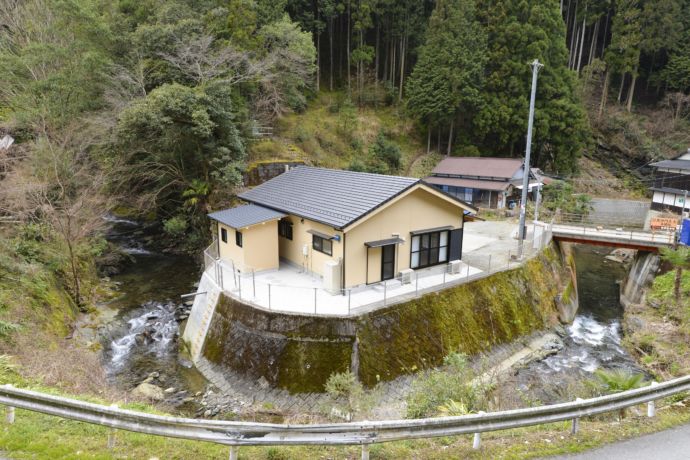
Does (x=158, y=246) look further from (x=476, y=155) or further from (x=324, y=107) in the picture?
(x=476, y=155)

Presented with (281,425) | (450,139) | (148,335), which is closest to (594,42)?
(450,139)

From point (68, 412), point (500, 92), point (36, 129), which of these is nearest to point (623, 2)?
point (500, 92)

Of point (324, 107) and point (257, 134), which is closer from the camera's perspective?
point (257, 134)

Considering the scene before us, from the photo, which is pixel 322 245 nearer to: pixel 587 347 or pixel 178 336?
pixel 178 336

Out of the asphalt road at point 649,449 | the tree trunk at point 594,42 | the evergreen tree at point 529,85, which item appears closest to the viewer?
the asphalt road at point 649,449

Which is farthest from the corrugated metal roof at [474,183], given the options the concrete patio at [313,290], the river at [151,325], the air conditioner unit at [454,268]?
the river at [151,325]

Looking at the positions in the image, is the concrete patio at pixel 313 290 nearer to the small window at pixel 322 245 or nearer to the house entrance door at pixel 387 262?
the house entrance door at pixel 387 262

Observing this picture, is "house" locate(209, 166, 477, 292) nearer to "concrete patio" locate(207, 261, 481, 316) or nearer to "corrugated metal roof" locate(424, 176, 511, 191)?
"concrete patio" locate(207, 261, 481, 316)
